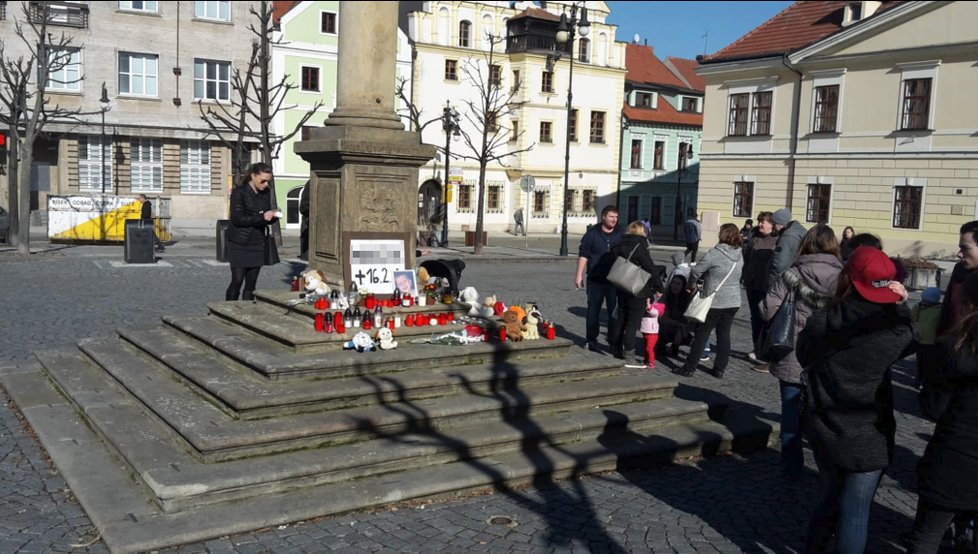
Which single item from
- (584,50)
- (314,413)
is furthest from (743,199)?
(314,413)

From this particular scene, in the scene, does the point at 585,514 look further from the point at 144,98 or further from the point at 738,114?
the point at 144,98

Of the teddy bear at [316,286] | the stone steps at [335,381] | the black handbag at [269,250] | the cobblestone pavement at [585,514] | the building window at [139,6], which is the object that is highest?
the building window at [139,6]

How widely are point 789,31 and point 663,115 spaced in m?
18.3

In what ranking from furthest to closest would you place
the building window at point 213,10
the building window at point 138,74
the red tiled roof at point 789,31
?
the building window at point 213,10, the building window at point 138,74, the red tiled roof at point 789,31

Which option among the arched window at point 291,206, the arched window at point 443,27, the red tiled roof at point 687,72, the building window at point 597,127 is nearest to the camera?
the arched window at point 291,206

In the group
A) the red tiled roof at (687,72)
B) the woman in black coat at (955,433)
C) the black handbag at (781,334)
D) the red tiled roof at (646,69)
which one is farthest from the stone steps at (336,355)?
the red tiled roof at (687,72)

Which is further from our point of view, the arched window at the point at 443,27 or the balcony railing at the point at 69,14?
the arched window at the point at 443,27

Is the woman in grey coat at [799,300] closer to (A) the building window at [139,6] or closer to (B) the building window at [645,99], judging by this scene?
(A) the building window at [139,6]

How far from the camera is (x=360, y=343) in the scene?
24.0 ft

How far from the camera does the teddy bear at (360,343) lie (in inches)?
288

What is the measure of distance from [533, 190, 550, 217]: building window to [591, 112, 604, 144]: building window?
14.3 feet

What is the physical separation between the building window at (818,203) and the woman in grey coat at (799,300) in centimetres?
2772

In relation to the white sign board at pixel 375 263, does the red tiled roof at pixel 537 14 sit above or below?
above

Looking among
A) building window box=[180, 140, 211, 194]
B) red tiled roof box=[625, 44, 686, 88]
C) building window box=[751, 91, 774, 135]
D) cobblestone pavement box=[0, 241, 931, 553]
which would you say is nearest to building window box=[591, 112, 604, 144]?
red tiled roof box=[625, 44, 686, 88]
